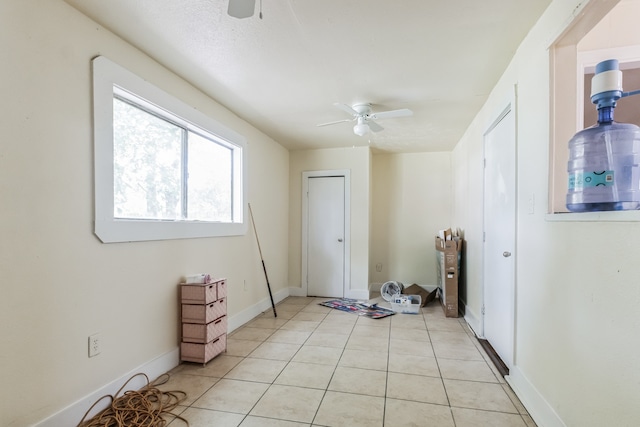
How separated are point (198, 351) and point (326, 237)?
278 centimetres

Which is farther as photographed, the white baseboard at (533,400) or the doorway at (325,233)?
the doorway at (325,233)

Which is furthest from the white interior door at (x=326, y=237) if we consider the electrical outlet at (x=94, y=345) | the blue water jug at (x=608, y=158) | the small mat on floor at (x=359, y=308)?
the blue water jug at (x=608, y=158)

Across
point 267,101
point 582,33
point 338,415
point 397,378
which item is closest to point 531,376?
point 397,378

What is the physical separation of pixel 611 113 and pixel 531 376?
60.5 inches

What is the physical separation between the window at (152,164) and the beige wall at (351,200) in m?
→ 1.76

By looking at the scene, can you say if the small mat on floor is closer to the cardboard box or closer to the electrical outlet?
the cardboard box

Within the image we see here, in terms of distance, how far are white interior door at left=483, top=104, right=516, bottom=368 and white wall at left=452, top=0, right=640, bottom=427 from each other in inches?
5.6

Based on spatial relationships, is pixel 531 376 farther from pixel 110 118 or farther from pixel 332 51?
pixel 110 118

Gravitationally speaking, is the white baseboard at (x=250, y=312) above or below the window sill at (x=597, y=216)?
below

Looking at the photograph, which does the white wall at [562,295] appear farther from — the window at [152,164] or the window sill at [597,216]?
the window at [152,164]

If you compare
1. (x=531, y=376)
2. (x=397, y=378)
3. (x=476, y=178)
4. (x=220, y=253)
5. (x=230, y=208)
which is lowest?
(x=397, y=378)

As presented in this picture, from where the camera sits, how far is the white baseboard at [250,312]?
10.8 feet

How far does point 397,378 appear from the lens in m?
2.27

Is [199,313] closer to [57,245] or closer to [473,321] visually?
[57,245]
